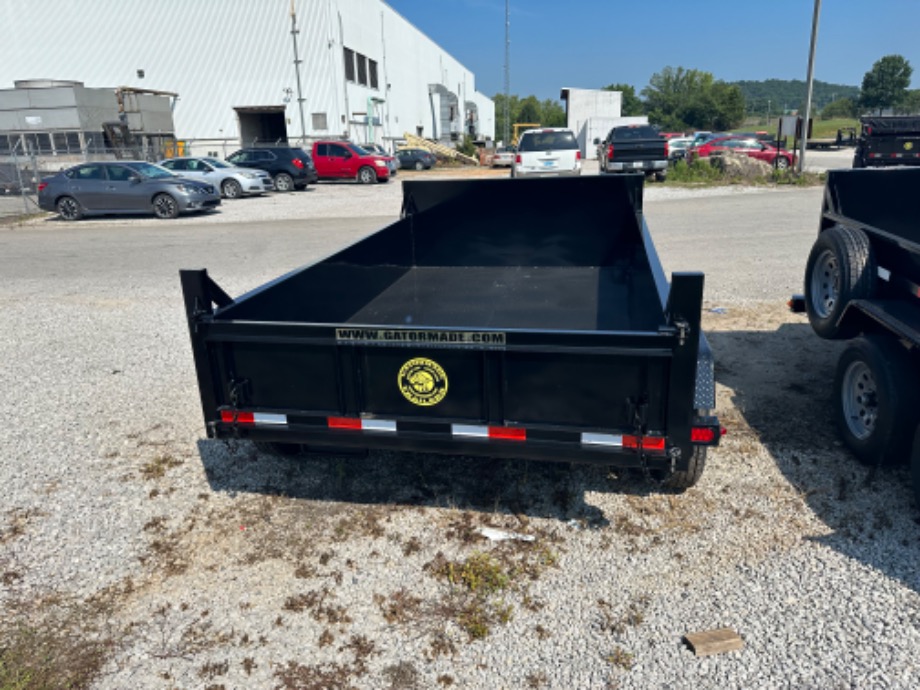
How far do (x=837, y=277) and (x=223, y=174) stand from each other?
72.1 feet

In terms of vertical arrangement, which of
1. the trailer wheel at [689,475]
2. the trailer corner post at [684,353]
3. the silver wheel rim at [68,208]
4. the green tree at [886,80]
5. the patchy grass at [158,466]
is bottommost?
the patchy grass at [158,466]

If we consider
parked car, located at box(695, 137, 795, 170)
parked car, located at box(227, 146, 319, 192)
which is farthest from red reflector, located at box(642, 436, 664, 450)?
parked car, located at box(695, 137, 795, 170)

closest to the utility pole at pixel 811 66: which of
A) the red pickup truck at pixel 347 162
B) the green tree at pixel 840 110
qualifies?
the red pickup truck at pixel 347 162

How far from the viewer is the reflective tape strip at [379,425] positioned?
3334 mm

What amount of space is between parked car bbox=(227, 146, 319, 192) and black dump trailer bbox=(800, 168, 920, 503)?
74.7 ft

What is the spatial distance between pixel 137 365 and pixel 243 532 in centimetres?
357

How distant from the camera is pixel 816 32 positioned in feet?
71.2

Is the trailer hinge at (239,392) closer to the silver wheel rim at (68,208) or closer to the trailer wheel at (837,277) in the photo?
the trailer wheel at (837,277)

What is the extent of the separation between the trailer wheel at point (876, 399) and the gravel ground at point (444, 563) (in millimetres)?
168

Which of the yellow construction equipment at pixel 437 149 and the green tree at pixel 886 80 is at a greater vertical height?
the green tree at pixel 886 80

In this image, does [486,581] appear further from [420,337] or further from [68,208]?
[68,208]

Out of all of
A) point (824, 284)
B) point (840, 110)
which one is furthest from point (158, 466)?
point (840, 110)

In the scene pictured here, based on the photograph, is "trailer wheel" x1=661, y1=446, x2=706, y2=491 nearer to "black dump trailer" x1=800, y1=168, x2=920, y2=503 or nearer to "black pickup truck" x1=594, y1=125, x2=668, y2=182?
"black dump trailer" x1=800, y1=168, x2=920, y2=503

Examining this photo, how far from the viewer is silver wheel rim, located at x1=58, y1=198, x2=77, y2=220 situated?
18.9m
